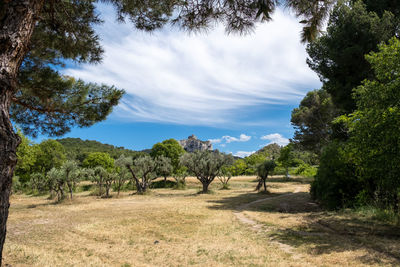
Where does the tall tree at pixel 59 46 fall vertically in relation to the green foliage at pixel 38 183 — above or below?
above

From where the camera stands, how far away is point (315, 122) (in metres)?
30.6

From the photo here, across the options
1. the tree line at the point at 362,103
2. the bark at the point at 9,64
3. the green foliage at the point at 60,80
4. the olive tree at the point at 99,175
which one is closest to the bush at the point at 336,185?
the tree line at the point at 362,103

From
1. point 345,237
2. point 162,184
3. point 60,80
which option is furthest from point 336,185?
point 162,184

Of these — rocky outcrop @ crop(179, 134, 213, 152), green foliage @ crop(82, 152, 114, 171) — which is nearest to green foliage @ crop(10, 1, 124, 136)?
green foliage @ crop(82, 152, 114, 171)

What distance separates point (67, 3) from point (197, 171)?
2099 cm

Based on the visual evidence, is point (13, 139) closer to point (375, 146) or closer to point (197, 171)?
point (375, 146)

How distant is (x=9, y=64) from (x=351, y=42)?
16.2 metres

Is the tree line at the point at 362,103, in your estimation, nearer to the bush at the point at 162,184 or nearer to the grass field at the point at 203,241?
the grass field at the point at 203,241

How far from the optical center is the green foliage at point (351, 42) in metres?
12.9

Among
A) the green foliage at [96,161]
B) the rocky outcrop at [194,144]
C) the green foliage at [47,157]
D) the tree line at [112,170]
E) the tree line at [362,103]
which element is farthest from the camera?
the rocky outcrop at [194,144]

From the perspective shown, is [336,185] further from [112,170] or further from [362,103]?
[112,170]

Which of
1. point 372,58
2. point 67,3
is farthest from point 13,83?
point 372,58

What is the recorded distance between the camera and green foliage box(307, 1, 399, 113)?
42.2ft

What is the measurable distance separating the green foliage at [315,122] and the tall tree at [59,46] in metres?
27.3
